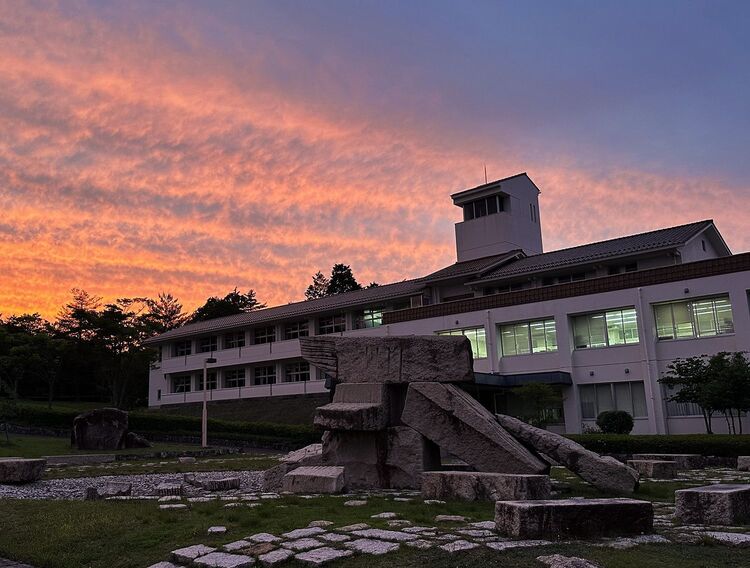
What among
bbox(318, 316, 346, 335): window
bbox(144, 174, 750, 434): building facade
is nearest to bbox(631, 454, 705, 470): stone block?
bbox(144, 174, 750, 434): building facade

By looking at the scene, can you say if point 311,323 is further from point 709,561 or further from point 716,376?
point 709,561

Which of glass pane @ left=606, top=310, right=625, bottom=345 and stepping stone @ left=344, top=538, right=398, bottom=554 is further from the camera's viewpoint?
glass pane @ left=606, top=310, right=625, bottom=345

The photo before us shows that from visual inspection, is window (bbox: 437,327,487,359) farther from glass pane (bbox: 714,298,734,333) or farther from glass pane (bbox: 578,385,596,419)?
glass pane (bbox: 714,298,734,333)

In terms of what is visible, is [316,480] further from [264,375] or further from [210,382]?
[210,382]

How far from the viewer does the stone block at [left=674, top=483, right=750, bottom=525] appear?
7.05m

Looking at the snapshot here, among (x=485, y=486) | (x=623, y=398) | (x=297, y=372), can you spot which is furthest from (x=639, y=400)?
(x=297, y=372)

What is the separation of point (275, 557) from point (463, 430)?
545 cm

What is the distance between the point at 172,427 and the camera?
111ft

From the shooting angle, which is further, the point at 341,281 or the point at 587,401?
the point at 341,281

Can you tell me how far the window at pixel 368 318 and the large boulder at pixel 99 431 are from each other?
19.3 metres

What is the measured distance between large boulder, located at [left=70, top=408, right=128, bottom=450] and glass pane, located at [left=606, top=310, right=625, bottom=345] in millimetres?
21886

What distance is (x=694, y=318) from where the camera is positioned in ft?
91.9

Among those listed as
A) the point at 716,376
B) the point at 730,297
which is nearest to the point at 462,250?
the point at 730,297

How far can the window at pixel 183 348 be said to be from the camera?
2090 inches
